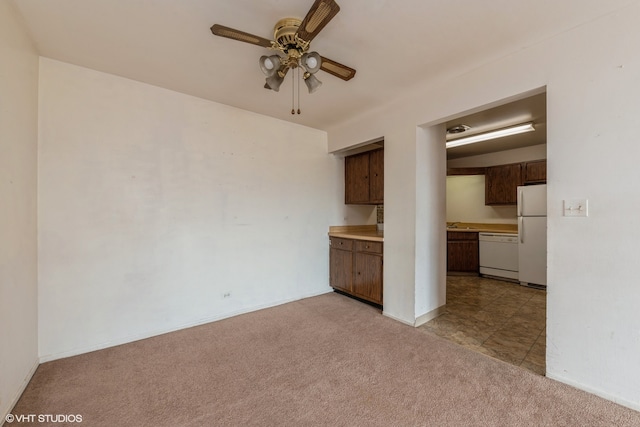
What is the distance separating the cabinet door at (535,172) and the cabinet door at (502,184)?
0.34 ft

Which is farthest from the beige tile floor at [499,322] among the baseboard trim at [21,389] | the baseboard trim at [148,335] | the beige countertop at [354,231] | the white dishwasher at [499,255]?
the baseboard trim at [21,389]

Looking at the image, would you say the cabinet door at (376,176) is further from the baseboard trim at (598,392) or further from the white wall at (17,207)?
the white wall at (17,207)

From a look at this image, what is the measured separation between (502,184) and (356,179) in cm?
299

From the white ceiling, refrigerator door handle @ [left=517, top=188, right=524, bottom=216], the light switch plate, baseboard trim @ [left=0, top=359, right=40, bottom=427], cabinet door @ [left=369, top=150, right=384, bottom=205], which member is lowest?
baseboard trim @ [left=0, top=359, right=40, bottom=427]

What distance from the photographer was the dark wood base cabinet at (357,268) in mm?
3271

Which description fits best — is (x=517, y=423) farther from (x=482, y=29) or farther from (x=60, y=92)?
(x=60, y=92)

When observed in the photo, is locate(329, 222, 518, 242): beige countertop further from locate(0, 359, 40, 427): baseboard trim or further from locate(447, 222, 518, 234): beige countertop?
locate(0, 359, 40, 427): baseboard trim

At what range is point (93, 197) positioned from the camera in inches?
91.7

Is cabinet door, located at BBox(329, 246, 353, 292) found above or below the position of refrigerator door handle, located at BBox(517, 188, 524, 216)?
below

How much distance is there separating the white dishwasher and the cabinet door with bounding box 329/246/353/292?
2.85 m

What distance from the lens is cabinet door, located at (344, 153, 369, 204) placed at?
381 centimetres

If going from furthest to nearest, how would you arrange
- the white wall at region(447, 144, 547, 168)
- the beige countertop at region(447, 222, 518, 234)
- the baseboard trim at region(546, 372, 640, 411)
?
the beige countertop at region(447, 222, 518, 234)
the white wall at region(447, 144, 547, 168)
the baseboard trim at region(546, 372, 640, 411)

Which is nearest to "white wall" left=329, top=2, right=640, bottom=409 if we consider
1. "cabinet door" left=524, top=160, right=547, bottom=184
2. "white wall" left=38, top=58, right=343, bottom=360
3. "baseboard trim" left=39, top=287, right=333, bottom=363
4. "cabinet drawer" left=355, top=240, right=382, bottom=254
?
"cabinet drawer" left=355, top=240, right=382, bottom=254

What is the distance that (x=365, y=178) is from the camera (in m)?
3.80
